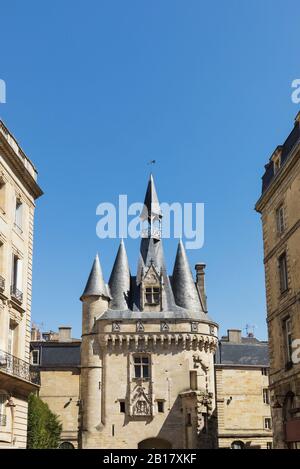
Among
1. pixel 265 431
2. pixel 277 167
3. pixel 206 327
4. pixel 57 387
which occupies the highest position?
pixel 277 167

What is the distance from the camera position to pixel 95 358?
137 ft

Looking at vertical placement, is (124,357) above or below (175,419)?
above

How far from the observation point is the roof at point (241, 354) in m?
46.8

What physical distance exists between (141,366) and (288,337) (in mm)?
20669

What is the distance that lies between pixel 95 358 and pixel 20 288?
20.4m

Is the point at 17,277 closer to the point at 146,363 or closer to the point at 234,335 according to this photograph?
the point at 146,363

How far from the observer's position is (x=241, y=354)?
4728 cm

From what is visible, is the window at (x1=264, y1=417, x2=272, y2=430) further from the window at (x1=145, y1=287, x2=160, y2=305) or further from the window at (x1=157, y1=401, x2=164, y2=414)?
the window at (x1=145, y1=287, x2=160, y2=305)

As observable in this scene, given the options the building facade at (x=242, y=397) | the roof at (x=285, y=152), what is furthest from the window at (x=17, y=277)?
the building facade at (x=242, y=397)

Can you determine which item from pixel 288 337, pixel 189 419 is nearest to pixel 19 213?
pixel 288 337

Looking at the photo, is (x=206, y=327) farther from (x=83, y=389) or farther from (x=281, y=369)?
(x=281, y=369)

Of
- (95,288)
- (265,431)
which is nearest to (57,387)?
(95,288)

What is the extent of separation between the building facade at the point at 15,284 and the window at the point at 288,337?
28.2 feet

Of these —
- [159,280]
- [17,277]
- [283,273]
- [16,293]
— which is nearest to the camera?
[16,293]
